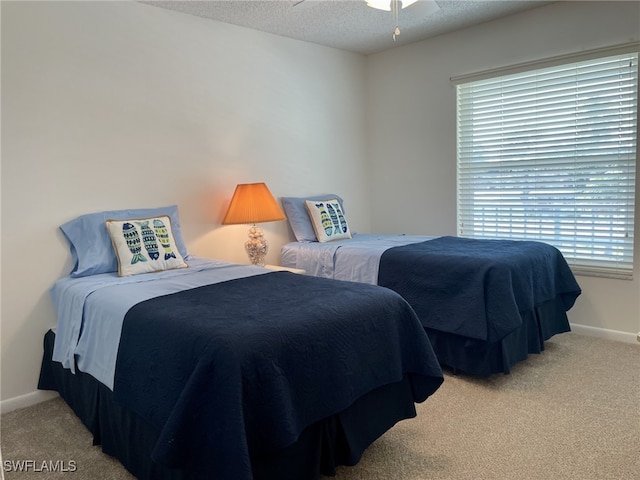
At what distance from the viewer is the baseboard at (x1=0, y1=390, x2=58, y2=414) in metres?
Answer: 2.63

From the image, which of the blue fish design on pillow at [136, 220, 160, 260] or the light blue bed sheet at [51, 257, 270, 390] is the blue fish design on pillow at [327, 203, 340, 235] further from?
the blue fish design on pillow at [136, 220, 160, 260]

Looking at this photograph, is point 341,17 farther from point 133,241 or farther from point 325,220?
point 133,241

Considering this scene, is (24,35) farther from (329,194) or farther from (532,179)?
(532,179)

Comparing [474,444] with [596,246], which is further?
[596,246]

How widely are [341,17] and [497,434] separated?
3003 millimetres

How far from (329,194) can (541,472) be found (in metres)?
2.97

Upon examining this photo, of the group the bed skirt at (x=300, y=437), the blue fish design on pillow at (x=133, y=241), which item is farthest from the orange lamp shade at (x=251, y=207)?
the bed skirt at (x=300, y=437)

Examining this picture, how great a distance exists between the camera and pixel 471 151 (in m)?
4.13

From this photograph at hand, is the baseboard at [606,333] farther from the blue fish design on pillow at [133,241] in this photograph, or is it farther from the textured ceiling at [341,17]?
the blue fish design on pillow at [133,241]

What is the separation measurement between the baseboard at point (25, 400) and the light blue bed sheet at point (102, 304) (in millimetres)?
429

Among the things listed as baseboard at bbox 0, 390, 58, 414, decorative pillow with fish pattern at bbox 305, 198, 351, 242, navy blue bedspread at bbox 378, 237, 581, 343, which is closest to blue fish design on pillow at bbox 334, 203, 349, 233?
decorative pillow with fish pattern at bbox 305, 198, 351, 242

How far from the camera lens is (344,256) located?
347cm

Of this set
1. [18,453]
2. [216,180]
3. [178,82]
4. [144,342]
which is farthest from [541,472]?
[178,82]

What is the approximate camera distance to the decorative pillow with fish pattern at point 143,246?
2725 mm
